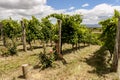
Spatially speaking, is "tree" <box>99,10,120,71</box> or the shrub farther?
"tree" <box>99,10,120,71</box>

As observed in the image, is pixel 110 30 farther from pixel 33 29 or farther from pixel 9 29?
pixel 9 29

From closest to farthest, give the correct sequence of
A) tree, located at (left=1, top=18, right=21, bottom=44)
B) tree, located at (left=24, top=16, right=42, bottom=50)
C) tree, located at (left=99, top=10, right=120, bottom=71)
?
tree, located at (left=99, top=10, right=120, bottom=71), tree, located at (left=24, top=16, right=42, bottom=50), tree, located at (left=1, top=18, right=21, bottom=44)

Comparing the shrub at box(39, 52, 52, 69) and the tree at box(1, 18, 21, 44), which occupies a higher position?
the tree at box(1, 18, 21, 44)

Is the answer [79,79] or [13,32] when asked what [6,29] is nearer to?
[13,32]

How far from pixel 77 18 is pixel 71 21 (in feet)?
3.34

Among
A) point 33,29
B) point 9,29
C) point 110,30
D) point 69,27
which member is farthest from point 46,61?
point 9,29

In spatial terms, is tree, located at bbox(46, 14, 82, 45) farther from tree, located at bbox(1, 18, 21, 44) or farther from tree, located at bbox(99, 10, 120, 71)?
tree, located at bbox(1, 18, 21, 44)

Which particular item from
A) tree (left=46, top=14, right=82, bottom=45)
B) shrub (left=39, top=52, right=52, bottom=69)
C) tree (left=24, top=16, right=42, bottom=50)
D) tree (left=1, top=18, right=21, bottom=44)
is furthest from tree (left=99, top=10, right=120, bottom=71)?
tree (left=1, top=18, right=21, bottom=44)

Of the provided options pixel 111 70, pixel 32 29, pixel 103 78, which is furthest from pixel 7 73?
pixel 32 29

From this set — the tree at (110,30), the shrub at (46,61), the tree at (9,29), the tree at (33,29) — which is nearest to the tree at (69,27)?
the tree at (110,30)

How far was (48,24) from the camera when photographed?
66.2 feet

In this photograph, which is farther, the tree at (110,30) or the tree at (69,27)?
the tree at (69,27)

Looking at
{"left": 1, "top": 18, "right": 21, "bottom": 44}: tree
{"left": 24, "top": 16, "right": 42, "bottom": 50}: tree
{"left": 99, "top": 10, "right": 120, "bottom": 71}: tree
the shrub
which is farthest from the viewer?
{"left": 1, "top": 18, "right": 21, "bottom": 44}: tree

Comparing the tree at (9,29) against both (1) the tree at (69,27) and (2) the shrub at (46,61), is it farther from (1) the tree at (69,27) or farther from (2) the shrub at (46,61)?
(2) the shrub at (46,61)
